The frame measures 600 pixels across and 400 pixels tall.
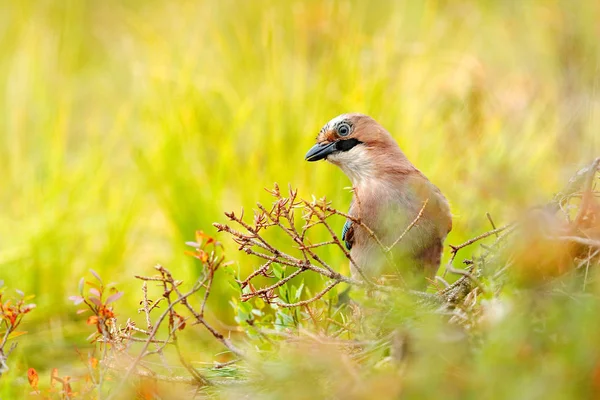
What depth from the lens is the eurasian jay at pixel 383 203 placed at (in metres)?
3.24

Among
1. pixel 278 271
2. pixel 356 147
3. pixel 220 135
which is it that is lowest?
pixel 278 271

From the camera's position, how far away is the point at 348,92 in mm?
5000

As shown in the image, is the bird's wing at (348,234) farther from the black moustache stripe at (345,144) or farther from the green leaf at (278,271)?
the green leaf at (278,271)

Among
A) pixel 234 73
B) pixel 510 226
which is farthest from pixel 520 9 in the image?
pixel 510 226

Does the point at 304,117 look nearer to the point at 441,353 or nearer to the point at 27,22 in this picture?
the point at 27,22

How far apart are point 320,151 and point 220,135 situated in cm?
167

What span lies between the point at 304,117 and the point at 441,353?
134 inches

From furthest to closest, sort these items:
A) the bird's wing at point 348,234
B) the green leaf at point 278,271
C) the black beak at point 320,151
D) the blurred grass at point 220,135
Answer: the blurred grass at point 220,135 → the black beak at point 320,151 → the bird's wing at point 348,234 → the green leaf at point 278,271

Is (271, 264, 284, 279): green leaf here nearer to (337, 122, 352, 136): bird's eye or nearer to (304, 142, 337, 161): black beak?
(304, 142, 337, 161): black beak

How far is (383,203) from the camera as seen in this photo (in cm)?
337

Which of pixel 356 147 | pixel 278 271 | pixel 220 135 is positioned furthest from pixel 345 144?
pixel 220 135

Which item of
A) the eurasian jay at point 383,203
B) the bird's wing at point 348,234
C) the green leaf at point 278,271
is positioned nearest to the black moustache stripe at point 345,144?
the eurasian jay at point 383,203

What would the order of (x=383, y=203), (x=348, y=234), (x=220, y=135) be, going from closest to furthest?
(x=383, y=203)
(x=348, y=234)
(x=220, y=135)

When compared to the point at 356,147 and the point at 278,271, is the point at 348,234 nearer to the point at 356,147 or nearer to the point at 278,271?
the point at 356,147
